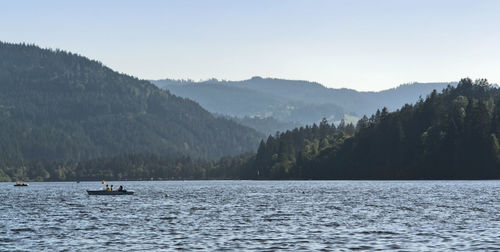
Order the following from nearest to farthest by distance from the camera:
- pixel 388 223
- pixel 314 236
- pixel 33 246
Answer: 1. pixel 33 246
2. pixel 314 236
3. pixel 388 223

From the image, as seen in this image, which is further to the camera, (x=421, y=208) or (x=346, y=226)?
(x=421, y=208)

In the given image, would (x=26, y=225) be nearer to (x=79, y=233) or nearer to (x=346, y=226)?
(x=79, y=233)

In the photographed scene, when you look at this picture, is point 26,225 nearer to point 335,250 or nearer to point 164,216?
point 164,216

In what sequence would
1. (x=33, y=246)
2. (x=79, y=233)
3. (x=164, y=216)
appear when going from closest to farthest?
(x=33, y=246), (x=79, y=233), (x=164, y=216)

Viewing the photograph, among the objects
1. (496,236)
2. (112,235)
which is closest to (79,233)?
(112,235)

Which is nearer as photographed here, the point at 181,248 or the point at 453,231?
the point at 181,248

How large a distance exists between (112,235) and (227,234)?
11962 mm

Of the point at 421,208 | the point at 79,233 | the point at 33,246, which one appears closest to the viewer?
the point at 33,246

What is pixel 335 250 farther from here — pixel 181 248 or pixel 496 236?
pixel 496 236

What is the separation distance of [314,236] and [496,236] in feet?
57.1

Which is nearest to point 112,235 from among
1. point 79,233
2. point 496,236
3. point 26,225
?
point 79,233

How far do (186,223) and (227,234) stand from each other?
14.7 metres

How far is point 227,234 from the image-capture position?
7888 centimetres

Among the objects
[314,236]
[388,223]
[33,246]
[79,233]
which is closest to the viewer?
[33,246]
